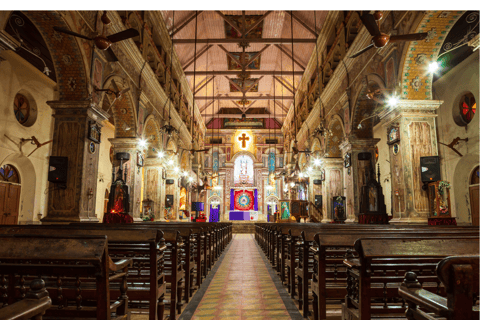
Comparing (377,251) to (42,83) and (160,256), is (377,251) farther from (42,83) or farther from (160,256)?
(42,83)

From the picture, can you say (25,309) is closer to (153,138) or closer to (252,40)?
(153,138)

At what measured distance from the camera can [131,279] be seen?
3.00 meters

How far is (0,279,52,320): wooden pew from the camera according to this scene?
3.04ft

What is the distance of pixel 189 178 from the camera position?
20.2 metres

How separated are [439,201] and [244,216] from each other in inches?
774

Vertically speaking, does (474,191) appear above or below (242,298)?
above

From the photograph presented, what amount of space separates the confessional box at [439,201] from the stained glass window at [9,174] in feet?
33.6

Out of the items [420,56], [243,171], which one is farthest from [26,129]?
[243,171]

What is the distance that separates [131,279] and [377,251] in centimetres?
210

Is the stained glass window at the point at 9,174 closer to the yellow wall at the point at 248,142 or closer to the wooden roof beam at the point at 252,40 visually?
the wooden roof beam at the point at 252,40

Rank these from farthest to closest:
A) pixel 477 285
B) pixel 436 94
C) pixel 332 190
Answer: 1. pixel 332 190
2. pixel 436 94
3. pixel 477 285

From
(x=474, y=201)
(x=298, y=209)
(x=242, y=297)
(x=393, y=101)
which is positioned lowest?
(x=242, y=297)

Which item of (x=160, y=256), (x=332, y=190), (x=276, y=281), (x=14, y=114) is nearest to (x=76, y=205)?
(x=14, y=114)

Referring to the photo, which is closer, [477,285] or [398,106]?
[477,285]
